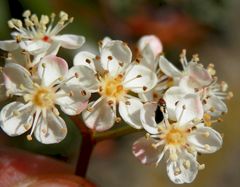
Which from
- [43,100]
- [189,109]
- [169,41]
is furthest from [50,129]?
[169,41]

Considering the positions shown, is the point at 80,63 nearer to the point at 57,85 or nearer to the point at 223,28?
the point at 57,85

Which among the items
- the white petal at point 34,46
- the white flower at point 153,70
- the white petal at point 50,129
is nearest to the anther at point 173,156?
the white flower at point 153,70

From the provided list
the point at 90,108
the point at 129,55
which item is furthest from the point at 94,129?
the point at 129,55

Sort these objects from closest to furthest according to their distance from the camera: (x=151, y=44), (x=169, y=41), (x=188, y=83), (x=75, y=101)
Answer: (x=75, y=101), (x=188, y=83), (x=151, y=44), (x=169, y=41)

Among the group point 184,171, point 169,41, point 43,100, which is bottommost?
point 169,41

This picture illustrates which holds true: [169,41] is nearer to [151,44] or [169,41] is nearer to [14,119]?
[151,44]

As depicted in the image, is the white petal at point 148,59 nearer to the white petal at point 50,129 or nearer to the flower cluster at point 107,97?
the flower cluster at point 107,97
